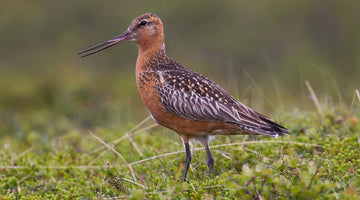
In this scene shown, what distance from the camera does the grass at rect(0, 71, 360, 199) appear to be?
167 inches

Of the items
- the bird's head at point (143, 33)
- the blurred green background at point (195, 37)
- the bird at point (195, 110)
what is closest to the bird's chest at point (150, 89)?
the bird at point (195, 110)

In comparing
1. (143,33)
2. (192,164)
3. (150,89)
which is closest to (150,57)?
(143,33)

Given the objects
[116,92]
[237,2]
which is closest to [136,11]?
[237,2]

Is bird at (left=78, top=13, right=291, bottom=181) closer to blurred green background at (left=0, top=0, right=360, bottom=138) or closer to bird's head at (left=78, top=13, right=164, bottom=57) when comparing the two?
bird's head at (left=78, top=13, right=164, bottom=57)

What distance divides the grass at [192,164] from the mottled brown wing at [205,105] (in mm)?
344

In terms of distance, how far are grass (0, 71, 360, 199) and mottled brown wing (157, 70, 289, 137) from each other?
0.34m

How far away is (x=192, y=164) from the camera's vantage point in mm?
6230

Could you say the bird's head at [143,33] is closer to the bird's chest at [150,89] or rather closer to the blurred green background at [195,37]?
the bird's chest at [150,89]

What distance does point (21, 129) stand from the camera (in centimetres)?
820

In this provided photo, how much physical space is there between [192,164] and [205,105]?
86cm

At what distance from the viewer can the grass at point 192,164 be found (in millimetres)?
4254

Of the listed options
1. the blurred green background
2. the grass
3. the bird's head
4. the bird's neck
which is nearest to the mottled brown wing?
the grass

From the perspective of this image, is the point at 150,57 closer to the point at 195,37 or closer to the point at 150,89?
the point at 150,89

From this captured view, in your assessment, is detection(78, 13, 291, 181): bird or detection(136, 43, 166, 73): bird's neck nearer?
detection(78, 13, 291, 181): bird
